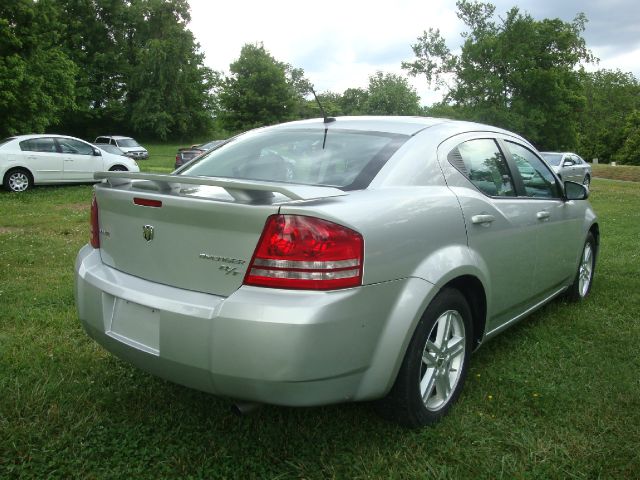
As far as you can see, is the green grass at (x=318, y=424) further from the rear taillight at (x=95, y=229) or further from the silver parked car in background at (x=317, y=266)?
the rear taillight at (x=95, y=229)

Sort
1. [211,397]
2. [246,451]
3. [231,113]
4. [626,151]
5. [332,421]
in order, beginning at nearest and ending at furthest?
[246,451] → [332,421] → [211,397] → [231,113] → [626,151]

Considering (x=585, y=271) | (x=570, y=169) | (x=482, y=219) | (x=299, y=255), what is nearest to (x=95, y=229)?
(x=299, y=255)

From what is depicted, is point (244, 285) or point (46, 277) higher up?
point (244, 285)

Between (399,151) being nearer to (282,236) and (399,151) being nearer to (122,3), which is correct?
(282,236)

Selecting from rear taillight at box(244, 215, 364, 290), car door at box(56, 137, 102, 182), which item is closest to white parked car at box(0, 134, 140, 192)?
car door at box(56, 137, 102, 182)

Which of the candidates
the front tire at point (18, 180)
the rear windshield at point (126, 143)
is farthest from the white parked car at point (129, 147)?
the front tire at point (18, 180)

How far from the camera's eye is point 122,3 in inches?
2119

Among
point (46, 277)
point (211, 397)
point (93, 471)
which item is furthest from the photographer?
point (46, 277)

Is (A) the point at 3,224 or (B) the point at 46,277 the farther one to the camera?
(A) the point at 3,224

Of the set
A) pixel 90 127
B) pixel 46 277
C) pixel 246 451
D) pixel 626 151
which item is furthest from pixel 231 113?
pixel 246 451

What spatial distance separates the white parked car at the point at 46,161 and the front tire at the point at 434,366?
11560 millimetres

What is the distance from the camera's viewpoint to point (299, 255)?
218cm

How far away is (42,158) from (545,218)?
42.5ft

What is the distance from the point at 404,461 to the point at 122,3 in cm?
5947
